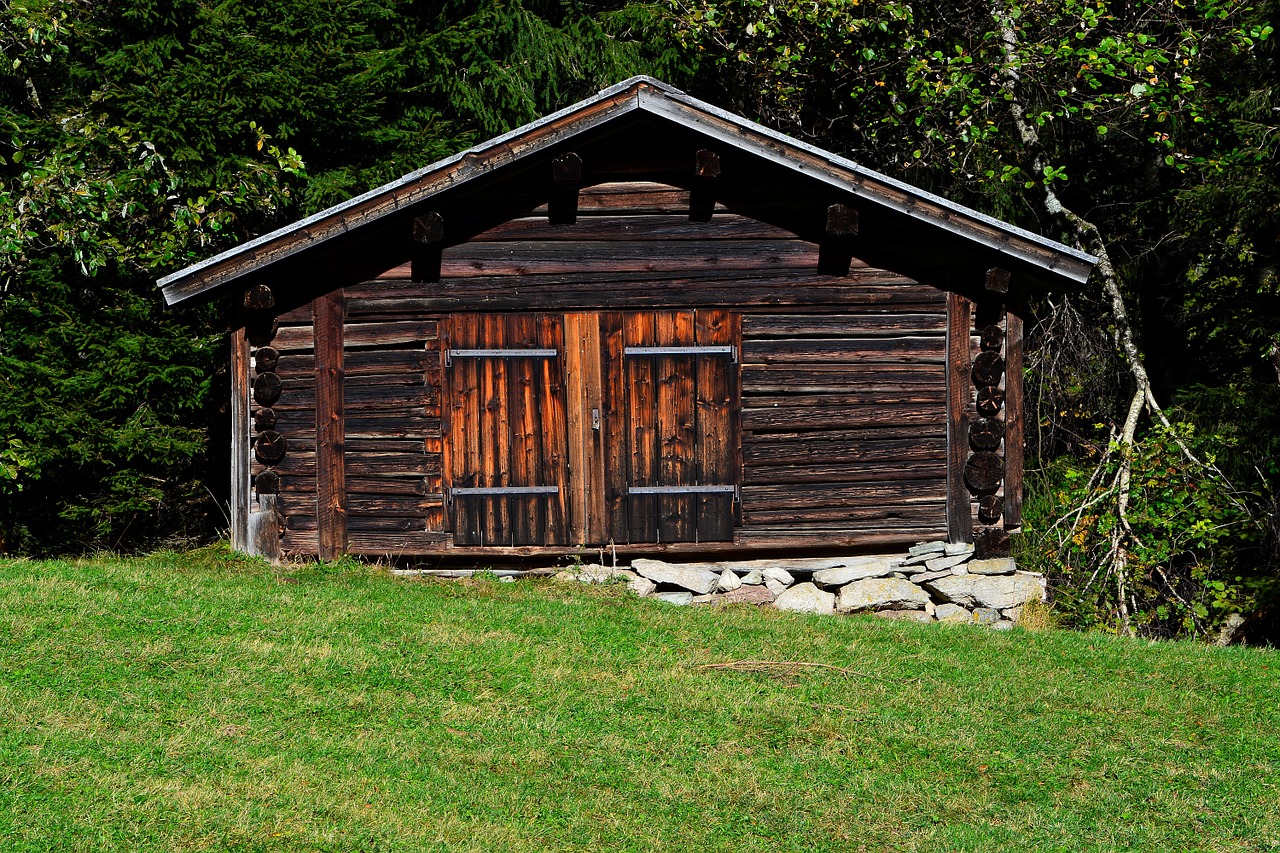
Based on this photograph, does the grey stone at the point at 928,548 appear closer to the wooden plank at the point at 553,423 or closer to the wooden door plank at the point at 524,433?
the wooden plank at the point at 553,423

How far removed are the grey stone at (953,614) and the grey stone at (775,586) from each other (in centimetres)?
139

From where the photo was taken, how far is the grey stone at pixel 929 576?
11.1 m

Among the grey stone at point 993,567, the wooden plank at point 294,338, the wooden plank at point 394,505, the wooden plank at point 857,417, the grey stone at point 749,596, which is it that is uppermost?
the wooden plank at point 294,338

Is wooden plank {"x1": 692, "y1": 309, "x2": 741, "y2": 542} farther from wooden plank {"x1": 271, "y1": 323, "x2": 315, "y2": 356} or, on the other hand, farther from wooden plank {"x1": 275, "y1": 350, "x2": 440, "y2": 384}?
wooden plank {"x1": 271, "y1": 323, "x2": 315, "y2": 356}

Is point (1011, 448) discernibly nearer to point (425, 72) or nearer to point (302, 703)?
point (302, 703)

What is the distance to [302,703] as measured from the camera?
7336mm

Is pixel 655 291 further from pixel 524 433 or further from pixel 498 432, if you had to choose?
pixel 498 432

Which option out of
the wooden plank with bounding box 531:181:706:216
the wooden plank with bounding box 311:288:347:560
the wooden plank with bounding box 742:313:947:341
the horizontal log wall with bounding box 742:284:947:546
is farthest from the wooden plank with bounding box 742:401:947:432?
the wooden plank with bounding box 311:288:347:560

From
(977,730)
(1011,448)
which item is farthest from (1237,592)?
(977,730)

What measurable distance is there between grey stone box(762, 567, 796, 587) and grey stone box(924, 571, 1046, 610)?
131cm

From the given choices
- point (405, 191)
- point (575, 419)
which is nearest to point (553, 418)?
point (575, 419)

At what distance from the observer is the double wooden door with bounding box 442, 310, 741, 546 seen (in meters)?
10.9

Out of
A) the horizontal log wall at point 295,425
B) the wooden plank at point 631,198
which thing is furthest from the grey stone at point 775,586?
the horizontal log wall at point 295,425

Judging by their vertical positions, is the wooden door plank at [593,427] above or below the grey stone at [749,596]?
above
